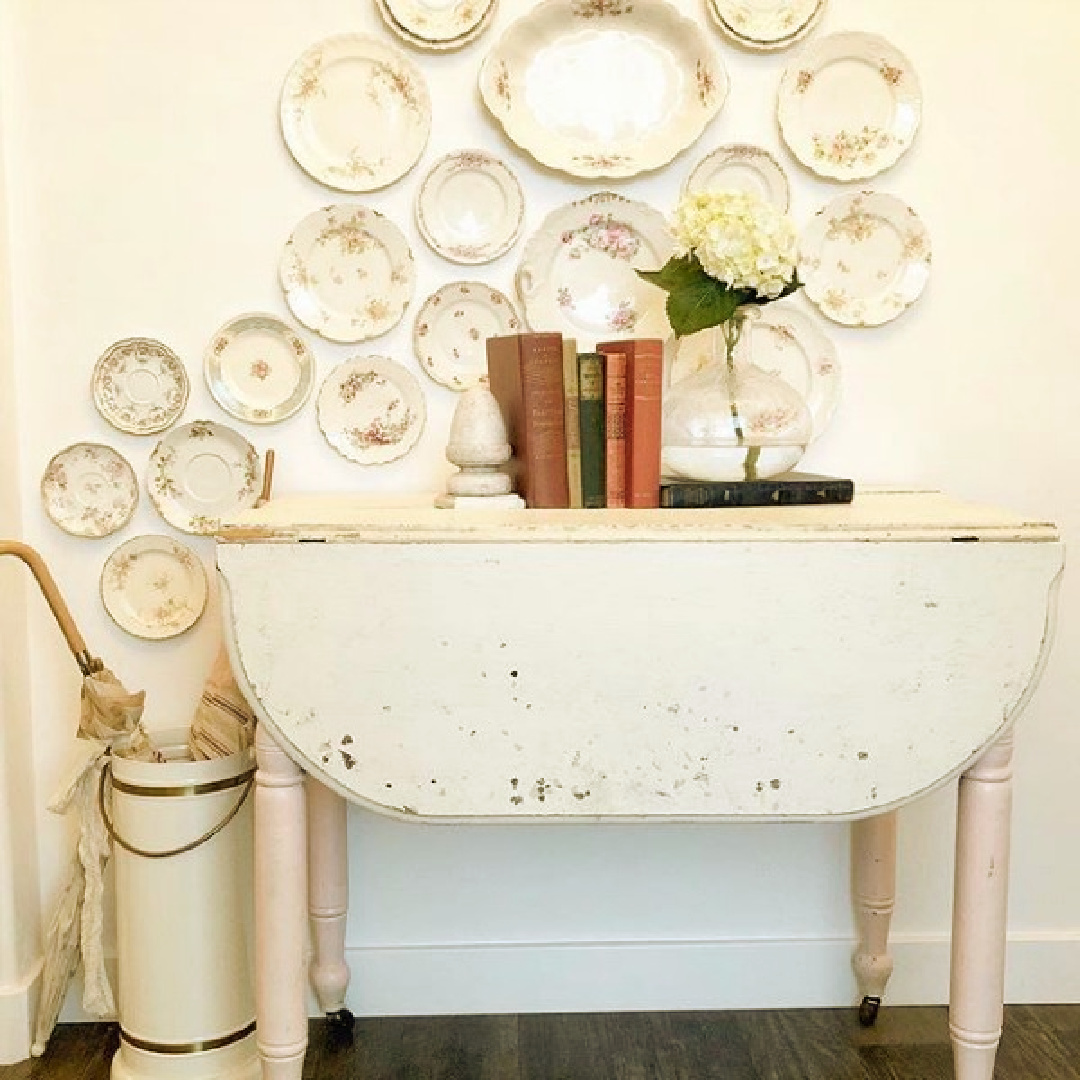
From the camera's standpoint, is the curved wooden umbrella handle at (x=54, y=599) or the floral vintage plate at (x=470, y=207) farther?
the floral vintage plate at (x=470, y=207)

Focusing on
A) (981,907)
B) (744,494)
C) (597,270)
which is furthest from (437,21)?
(981,907)

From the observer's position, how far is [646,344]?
1779mm

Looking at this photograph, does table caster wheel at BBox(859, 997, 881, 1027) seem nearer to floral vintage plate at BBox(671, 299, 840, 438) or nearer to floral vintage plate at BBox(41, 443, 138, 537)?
floral vintage plate at BBox(671, 299, 840, 438)

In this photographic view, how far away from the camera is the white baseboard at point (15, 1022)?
6.68 ft

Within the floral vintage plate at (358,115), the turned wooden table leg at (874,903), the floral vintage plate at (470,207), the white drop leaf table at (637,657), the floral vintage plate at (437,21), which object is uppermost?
the floral vintage plate at (437,21)

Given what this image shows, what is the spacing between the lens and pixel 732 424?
184cm

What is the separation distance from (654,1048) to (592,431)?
105cm

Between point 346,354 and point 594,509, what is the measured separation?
1.94 ft

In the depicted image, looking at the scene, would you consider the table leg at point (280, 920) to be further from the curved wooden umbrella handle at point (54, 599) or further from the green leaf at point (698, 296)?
the green leaf at point (698, 296)

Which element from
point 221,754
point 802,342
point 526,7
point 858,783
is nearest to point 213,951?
point 221,754

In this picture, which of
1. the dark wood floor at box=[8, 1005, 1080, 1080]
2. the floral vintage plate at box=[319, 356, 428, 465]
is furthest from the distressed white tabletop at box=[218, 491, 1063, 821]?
the dark wood floor at box=[8, 1005, 1080, 1080]

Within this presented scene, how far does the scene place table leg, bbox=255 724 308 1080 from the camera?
5.42 ft

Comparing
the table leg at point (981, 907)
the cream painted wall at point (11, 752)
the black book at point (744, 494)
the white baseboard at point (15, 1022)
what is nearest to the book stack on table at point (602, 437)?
the black book at point (744, 494)

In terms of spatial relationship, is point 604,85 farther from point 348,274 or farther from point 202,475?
point 202,475
